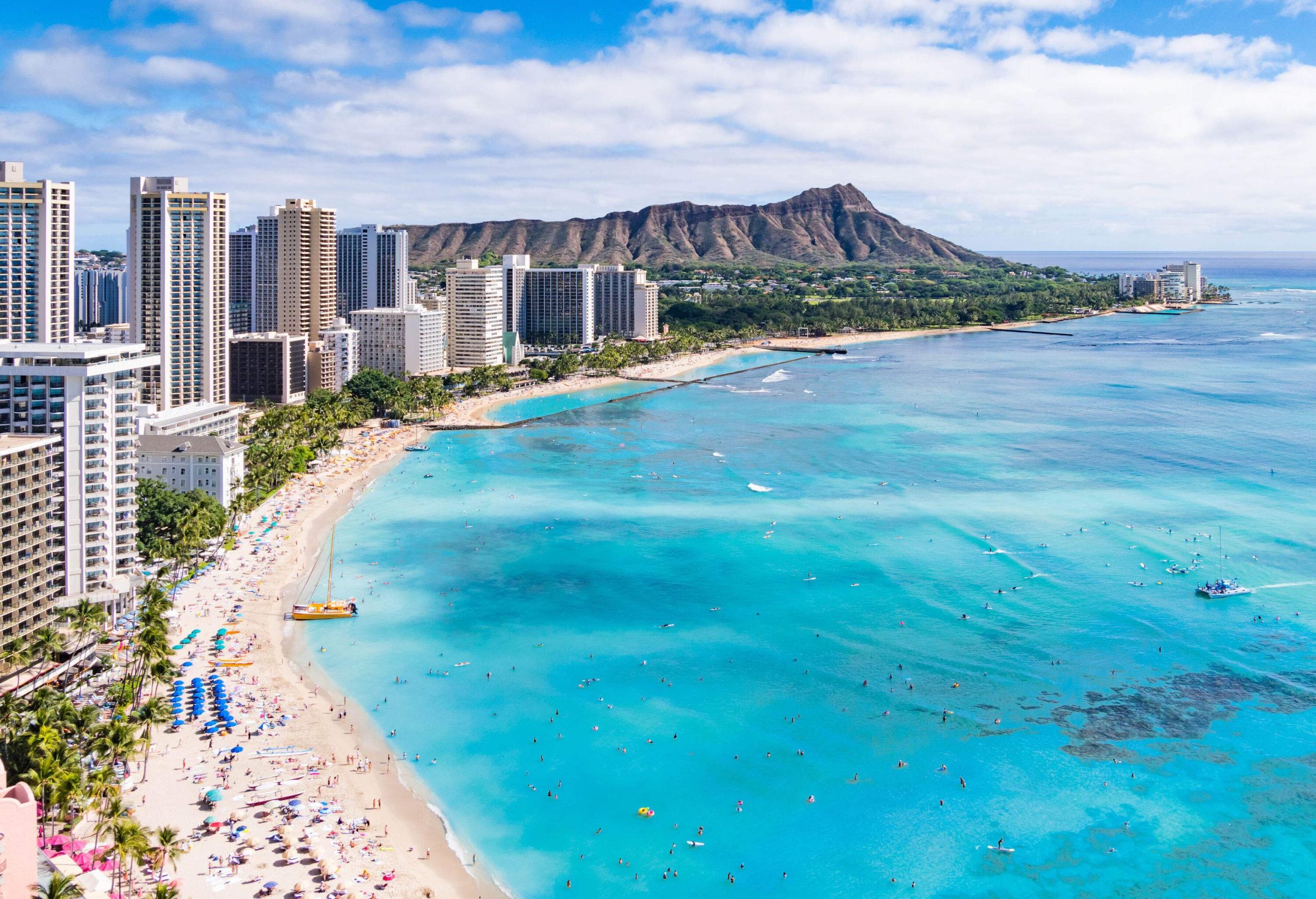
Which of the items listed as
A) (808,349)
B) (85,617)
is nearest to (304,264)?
(808,349)

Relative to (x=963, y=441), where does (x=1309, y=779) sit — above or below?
below

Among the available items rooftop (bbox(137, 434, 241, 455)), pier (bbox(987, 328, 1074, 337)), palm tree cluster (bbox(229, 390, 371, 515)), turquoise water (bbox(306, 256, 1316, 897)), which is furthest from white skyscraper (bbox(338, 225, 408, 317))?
rooftop (bbox(137, 434, 241, 455))

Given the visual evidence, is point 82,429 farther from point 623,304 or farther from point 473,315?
point 623,304

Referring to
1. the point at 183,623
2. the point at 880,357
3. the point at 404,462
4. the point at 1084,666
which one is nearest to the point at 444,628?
the point at 183,623

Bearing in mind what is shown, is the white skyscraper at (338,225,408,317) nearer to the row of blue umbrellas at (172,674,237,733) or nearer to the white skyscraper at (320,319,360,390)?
the white skyscraper at (320,319,360,390)

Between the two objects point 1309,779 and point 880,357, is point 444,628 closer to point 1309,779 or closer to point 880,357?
point 1309,779

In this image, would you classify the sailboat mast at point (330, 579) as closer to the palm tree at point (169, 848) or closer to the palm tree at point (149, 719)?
the palm tree at point (149, 719)

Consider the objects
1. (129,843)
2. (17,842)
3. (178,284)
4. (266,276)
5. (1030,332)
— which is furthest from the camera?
(1030,332)
